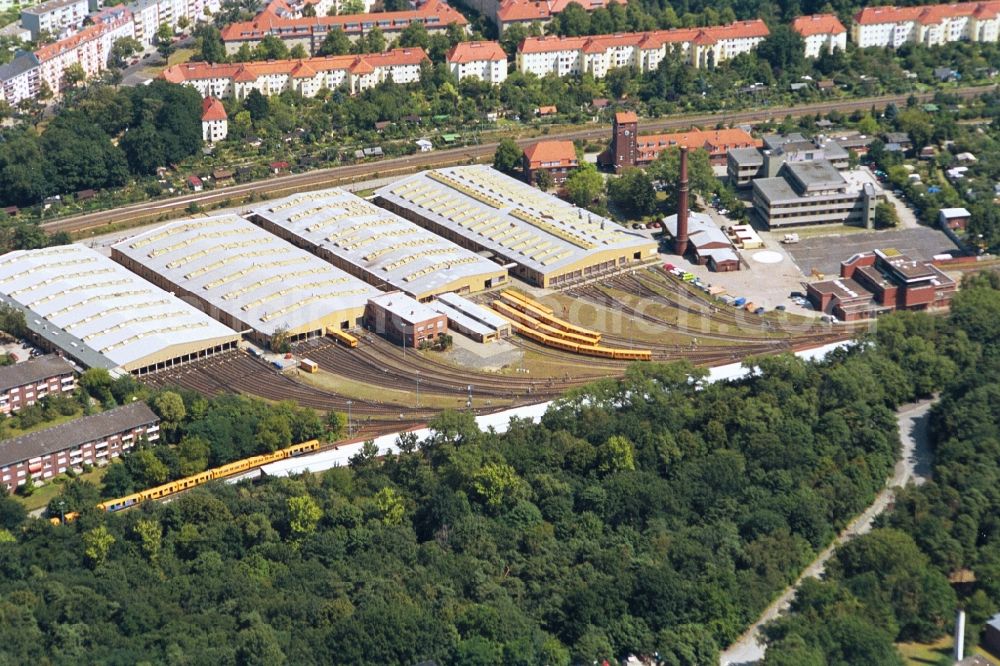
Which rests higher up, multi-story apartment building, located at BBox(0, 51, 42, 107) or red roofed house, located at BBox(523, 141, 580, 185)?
multi-story apartment building, located at BBox(0, 51, 42, 107)

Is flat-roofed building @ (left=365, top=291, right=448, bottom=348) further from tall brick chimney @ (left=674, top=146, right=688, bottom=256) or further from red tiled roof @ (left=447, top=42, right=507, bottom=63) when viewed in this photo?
red tiled roof @ (left=447, top=42, right=507, bottom=63)

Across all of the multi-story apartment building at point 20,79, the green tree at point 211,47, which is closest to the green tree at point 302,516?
the multi-story apartment building at point 20,79

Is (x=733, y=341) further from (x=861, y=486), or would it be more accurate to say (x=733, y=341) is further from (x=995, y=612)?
(x=995, y=612)

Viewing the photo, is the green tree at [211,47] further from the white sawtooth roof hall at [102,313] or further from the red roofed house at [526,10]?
the white sawtooth roof hall at [102,313]

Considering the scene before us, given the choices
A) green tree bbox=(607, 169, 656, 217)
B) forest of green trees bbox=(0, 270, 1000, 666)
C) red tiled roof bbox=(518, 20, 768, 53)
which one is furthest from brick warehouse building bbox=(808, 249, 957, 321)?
red tiled roof bbox=(518, 20, 768, 53)

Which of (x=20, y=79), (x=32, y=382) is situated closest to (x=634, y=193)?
(x=32, y=382)

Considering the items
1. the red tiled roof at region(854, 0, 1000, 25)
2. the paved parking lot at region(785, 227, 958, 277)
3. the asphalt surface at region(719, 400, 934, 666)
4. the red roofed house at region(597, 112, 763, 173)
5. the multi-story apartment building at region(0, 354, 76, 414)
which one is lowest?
the asphalt surface at region(719, 400, 934, 666)
